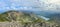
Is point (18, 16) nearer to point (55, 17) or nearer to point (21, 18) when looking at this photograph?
point (21, 18)

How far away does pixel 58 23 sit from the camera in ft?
4.82

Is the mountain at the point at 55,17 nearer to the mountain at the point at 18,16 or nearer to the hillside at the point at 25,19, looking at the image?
the hillside at the point at 25,19

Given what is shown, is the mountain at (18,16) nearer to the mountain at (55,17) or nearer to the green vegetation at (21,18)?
the green vegetation at (21,18)

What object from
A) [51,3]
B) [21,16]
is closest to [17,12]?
A: [21,16]

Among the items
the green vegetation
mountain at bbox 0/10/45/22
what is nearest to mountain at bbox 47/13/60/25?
the green vegetation

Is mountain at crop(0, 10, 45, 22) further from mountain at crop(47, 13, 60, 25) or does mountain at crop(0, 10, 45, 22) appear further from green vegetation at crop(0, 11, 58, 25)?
mountain at crop(47, 13, 60, 25)

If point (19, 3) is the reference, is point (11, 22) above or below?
below

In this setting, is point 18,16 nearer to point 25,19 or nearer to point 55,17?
point 25,19

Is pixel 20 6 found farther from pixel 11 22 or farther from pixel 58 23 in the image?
pixel 58 23

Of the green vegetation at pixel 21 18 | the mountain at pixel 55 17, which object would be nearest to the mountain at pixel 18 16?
the green vegetation at pixel 21 18

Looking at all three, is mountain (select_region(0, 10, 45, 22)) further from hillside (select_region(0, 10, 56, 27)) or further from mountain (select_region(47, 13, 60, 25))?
mountain (select_region(47, 13, 60, 25))

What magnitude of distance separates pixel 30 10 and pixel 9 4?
0.75 ft

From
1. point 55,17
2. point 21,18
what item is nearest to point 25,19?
point 21,18

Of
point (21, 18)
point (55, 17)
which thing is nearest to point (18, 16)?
point (21, 18)
